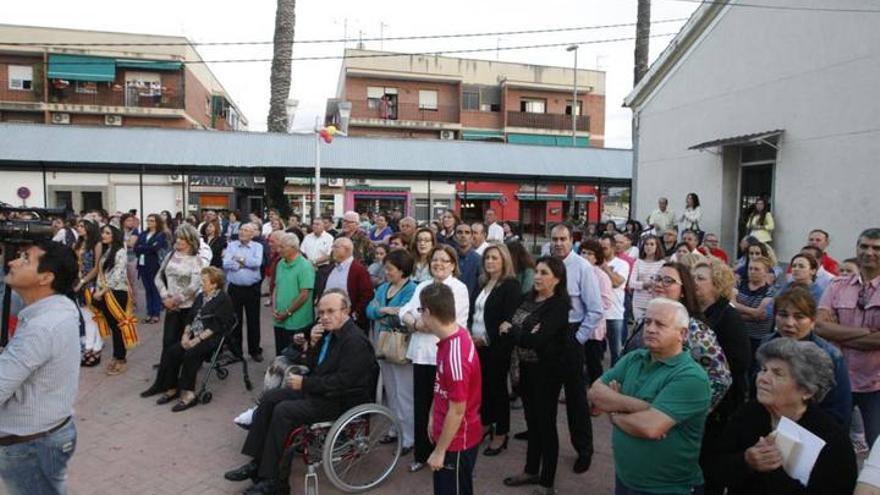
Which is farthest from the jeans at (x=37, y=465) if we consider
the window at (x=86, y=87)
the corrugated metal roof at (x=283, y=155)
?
the window at (x=86, y=87)

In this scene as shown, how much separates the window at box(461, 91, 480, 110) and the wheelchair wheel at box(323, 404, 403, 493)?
1456 inches

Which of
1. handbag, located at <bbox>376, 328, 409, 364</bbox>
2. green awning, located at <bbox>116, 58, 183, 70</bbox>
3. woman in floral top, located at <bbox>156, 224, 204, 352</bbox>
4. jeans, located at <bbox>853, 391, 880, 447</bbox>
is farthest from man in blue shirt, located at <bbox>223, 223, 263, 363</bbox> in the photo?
green awning, located at <bbox>116, 58, 183, 70</bbox>

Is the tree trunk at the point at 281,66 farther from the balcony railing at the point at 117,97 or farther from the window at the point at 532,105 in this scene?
the window at the point at 532,105

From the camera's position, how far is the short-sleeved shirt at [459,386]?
10.1 feet

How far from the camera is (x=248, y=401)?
6102mm

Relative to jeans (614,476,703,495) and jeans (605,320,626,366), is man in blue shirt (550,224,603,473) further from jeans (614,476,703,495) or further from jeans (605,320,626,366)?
jeans (605,320,626,366)

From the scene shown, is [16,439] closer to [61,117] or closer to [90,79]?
[90,79]

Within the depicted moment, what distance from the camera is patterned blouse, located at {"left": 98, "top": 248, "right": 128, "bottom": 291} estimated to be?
7161 millimetres

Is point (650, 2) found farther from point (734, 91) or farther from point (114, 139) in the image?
point (114, 139)

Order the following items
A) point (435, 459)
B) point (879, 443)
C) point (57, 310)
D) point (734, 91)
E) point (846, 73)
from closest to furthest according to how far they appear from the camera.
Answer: point (879, 443) → point (57, 310) → point (435, 459) → point (846, 73) → point (734, 91)

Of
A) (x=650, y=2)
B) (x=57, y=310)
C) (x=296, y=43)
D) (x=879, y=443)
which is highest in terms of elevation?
(x=650, y=2)

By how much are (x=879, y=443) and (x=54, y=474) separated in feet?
11.5

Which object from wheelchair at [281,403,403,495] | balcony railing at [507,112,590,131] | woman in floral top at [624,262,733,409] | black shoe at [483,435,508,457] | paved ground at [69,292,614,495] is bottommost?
paved ground at [69,292,614,495]

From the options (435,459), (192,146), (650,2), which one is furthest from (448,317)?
(650,2)
